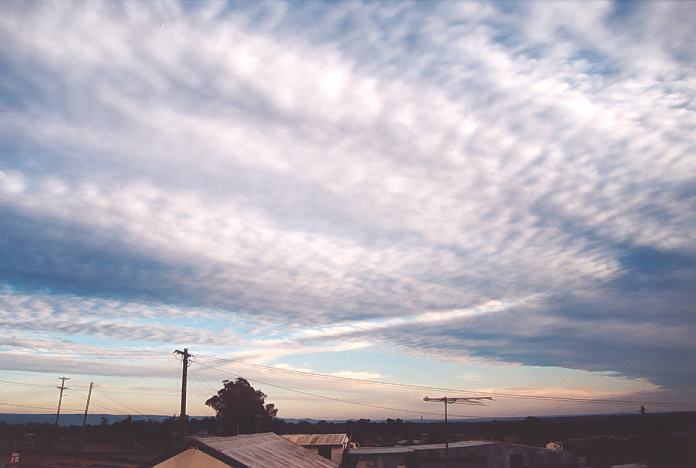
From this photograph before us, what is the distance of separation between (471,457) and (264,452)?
25.4 meters

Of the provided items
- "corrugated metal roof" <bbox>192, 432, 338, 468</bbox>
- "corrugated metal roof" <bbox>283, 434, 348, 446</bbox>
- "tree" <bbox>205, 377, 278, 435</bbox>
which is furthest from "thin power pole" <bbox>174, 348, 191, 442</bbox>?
"tree" <bbox>205, 377, 278, 435</bbox>

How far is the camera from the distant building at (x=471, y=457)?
47156mm

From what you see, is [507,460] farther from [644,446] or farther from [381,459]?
[644,446]

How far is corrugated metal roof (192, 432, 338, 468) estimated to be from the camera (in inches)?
974

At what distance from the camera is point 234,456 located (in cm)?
2431

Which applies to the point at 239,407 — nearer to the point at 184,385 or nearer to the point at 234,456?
the point at 184,385

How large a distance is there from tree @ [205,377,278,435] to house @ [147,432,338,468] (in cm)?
5659

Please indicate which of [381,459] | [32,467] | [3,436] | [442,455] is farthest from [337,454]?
[3,436]

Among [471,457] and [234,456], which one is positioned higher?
[234,456]

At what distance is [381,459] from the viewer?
51844 millimetres

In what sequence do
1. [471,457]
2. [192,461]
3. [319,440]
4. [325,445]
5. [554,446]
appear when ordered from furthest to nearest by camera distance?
[554,446]
[319,440]
[325,445]
[471,457]
[192,461]

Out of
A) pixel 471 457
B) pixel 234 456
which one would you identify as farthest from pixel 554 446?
pixel 234 456

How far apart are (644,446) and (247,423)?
60.4m

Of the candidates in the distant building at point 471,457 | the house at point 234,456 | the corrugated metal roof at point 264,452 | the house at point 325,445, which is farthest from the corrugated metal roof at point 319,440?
the house at point 234,456
